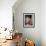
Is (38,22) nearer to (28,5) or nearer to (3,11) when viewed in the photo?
(28,5)

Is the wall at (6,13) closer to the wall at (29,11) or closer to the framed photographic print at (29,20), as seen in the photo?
the wall at (29,11)

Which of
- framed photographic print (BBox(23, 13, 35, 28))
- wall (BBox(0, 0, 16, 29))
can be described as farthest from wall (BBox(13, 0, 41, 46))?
wall (BBox(0, 0, 16, 29))

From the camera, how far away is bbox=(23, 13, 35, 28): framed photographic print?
17.8 feet

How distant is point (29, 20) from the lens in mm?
5457

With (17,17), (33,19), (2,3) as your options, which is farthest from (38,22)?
(2,3)

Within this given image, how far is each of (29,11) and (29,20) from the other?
0.42m

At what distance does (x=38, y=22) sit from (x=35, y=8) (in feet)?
2.22

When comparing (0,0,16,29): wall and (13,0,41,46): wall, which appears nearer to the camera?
(0,0,16,29): wall

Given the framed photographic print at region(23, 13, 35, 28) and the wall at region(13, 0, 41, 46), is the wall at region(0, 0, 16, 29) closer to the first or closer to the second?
the wall at region(13, 0, 41, 46)

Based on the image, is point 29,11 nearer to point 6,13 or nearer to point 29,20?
point 29,20

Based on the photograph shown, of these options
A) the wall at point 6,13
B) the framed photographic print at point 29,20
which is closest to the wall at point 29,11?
the framed photographic print at point 29,20

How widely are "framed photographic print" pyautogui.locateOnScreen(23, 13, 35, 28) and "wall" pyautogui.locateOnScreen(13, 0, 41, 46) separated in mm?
142

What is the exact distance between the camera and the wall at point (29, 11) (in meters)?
5.46

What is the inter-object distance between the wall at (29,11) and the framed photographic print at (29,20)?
→ 5.6 inches
